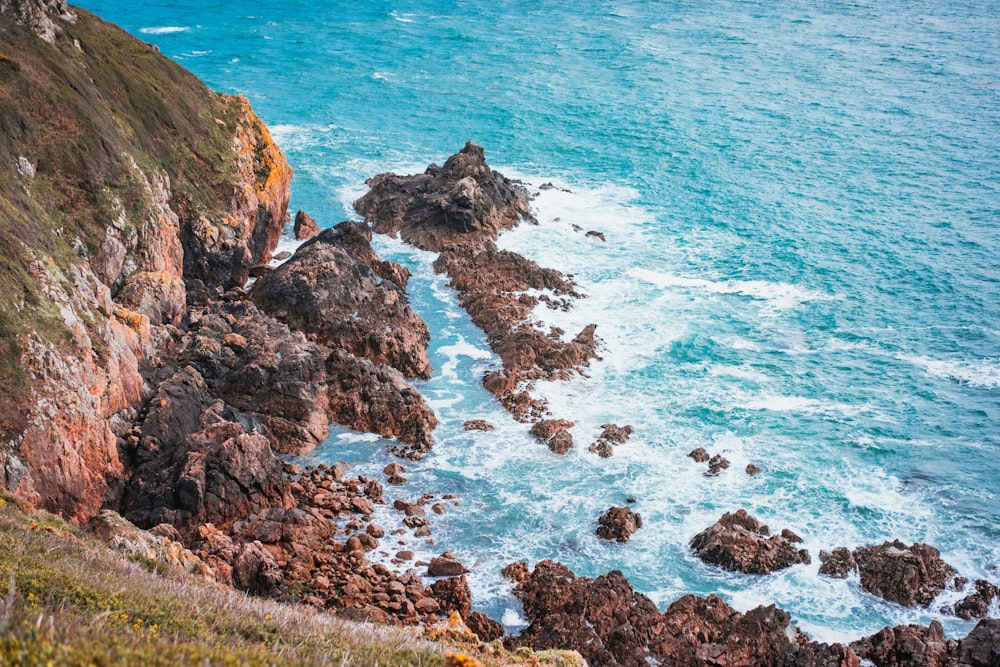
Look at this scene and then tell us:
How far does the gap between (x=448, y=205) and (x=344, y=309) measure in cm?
1529

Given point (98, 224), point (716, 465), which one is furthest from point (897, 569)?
point (98, 224)

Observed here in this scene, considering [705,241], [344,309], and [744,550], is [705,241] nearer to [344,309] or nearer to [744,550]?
[344,309]

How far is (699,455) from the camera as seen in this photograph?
111ft

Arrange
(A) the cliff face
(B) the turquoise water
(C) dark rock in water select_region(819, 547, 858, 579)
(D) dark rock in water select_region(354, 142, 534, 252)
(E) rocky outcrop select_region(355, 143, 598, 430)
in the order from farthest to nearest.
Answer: (D) dark rock in water select_region(354, 142, 534, 252), (E) rocky outcrop select_region(355, 143, 598, 430), (B) the turquoise water, (C) dark rock in water select_region(819, 547, 858, 579), (A) the cliff face

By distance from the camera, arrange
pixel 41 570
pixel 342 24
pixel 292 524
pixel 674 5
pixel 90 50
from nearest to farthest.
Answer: pixel 41 570 < pixel 292 524 < pixel 90 50 < pixel 342 24 < pixel 674 5

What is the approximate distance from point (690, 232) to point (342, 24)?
69342 millimetres

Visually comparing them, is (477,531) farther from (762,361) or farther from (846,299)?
(846,299)

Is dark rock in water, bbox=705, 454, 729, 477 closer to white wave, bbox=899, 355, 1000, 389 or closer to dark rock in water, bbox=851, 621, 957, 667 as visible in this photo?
dark rock in water, bbox=851, 621, 957, 667

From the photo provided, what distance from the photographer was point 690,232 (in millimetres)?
56719

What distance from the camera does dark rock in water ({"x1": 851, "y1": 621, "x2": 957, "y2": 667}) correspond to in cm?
2400

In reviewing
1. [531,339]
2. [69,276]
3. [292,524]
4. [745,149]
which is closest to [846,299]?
[531,339]

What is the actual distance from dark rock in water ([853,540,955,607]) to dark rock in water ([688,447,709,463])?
22.8 ft

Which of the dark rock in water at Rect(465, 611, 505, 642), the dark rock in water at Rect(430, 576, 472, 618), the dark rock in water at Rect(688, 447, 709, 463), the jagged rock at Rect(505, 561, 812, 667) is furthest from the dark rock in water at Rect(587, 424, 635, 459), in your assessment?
the dark rock in water at Rect(465, 611, 505, 642)

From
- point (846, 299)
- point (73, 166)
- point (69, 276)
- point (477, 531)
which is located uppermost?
point (73, 166)
